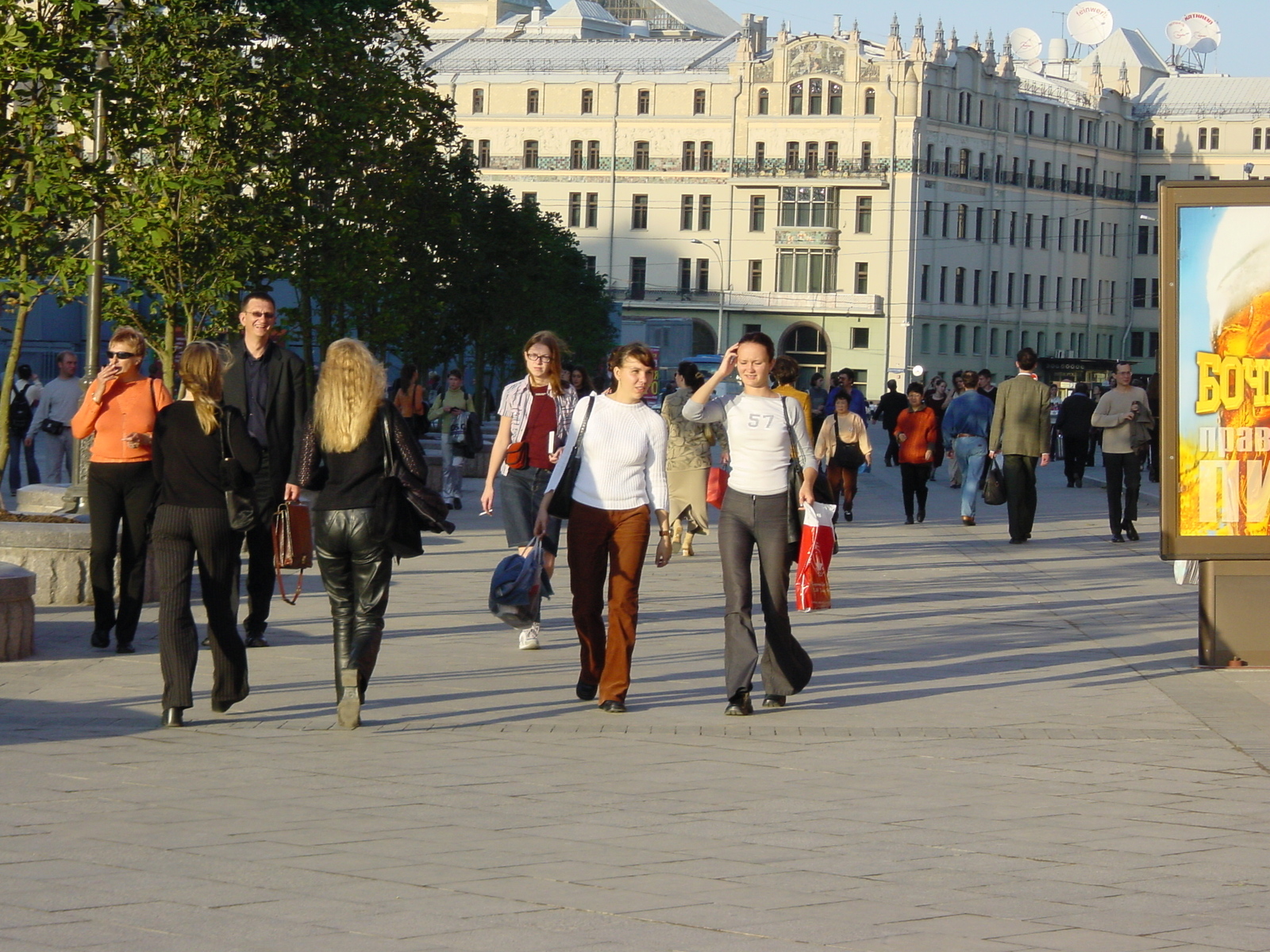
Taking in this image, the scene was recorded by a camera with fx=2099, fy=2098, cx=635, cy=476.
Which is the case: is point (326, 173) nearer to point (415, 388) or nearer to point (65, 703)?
point (415, 388)

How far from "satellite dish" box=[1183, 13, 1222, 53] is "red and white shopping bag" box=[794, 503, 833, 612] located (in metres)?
117

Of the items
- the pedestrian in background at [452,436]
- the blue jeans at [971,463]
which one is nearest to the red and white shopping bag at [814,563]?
the blue jeans at [971,463]

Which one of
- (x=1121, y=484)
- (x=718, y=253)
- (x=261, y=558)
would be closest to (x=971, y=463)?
(x=1121, y=484)

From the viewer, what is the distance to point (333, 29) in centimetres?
2692

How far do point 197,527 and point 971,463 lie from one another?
1585cm

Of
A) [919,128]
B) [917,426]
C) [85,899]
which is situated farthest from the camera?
[919,128]

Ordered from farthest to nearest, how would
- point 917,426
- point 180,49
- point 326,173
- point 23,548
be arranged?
point 326,173, point 917,426, point 180,49, point 23,548

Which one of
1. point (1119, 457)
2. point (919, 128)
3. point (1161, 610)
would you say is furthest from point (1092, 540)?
point (919, 128)

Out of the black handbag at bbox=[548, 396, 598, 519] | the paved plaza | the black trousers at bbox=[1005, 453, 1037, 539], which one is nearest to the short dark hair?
the black handbag at bbox=[548, 396, 598, 519]

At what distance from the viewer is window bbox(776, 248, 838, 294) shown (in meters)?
105

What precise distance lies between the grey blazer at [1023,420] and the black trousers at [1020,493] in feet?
0.42

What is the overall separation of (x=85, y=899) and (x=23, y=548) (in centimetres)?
772

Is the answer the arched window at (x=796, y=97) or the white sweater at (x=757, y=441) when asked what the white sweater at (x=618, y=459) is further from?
the arched window at (x=796, y=97)

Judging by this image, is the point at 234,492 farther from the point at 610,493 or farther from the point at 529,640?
the point at 529,640
